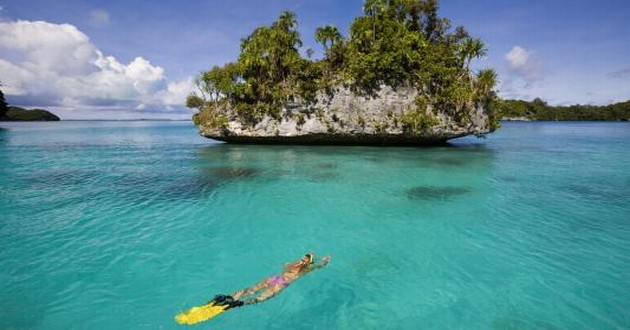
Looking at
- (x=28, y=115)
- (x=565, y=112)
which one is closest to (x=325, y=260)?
(x=565, y=112)

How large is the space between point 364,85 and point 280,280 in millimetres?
25935

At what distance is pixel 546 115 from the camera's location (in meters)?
132

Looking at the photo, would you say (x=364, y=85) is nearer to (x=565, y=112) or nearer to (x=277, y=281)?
(x=277, y=281)

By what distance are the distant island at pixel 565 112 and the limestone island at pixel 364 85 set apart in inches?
4154

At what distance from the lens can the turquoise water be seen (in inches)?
236

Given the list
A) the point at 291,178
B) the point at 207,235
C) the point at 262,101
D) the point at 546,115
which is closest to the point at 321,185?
the point at 291,178

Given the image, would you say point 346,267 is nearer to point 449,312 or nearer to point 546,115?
point 449,312

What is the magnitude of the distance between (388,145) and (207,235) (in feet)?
86.8

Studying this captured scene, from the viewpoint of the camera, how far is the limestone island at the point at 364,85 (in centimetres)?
2944

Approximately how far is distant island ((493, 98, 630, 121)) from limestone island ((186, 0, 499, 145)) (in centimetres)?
10552

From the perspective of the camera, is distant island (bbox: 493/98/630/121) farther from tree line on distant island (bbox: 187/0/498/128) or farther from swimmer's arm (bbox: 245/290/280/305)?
swimmer's arm (bbox: 245/290/280/305)

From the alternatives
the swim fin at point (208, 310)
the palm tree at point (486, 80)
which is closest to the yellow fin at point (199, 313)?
the swim fin at point (208, 310)

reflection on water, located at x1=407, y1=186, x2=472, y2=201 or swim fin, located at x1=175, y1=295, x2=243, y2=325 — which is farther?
reflection on water, located at x1=407, y1=186, x2=472, y2=201

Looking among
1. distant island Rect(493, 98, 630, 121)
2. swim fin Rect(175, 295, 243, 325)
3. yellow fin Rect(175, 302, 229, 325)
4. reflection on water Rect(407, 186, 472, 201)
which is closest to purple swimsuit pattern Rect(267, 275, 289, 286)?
swim fin Rect(175, 295, 243, 325)
